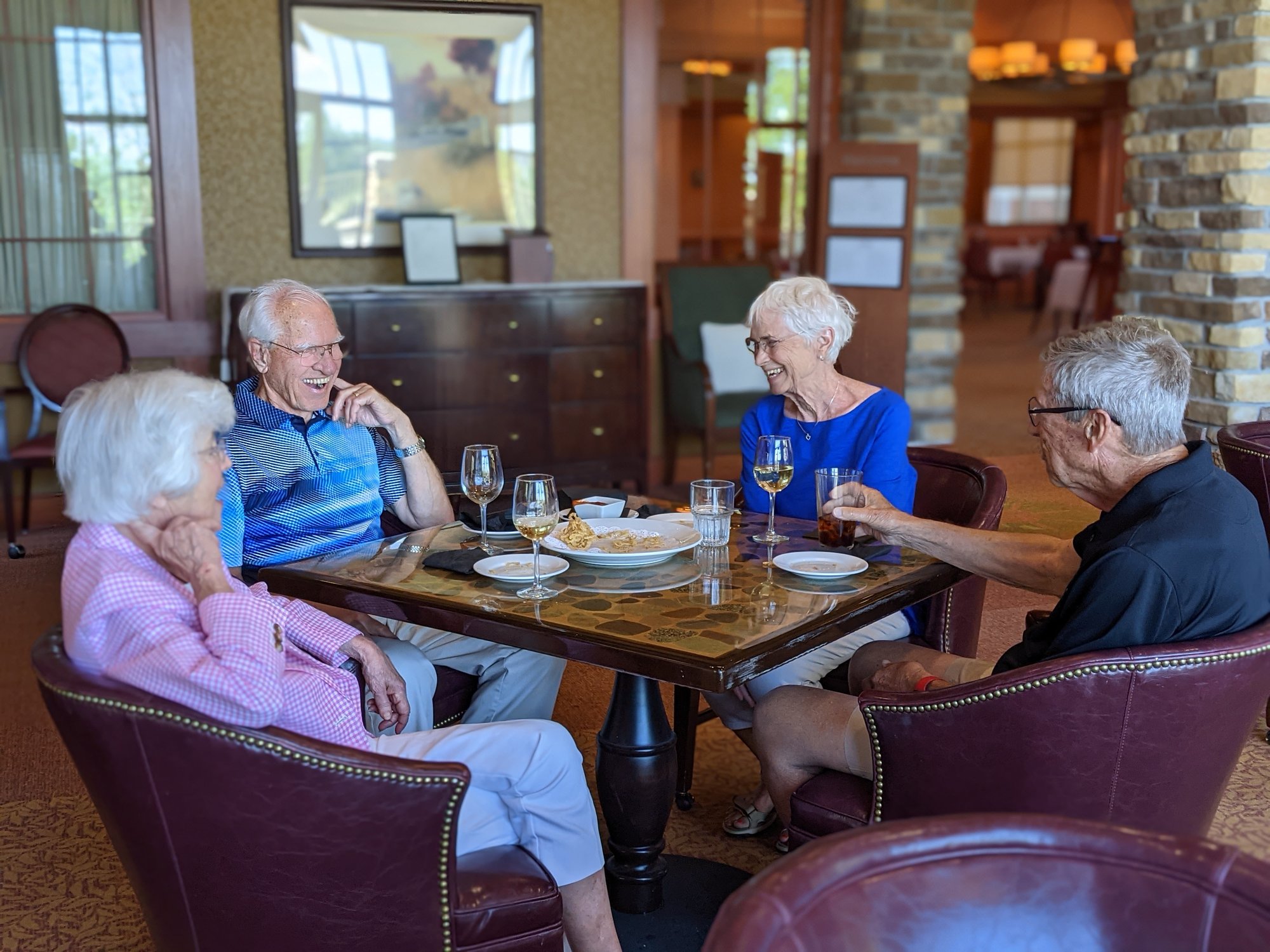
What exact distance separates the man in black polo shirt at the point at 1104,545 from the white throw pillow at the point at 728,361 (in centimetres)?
369

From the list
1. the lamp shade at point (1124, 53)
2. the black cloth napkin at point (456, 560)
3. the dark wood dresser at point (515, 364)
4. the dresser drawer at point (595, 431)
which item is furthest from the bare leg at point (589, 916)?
the lamp shade at point (1124, 53)

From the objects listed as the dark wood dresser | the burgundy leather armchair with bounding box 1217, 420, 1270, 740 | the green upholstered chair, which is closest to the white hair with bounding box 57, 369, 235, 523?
the burgundy leather armchair with bounding box 1217, 420, 1270, 740

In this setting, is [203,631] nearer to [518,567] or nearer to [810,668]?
[518,567]

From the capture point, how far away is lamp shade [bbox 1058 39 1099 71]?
12055mm

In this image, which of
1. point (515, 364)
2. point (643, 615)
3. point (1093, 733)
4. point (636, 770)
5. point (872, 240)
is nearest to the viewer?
point (1093, 733)

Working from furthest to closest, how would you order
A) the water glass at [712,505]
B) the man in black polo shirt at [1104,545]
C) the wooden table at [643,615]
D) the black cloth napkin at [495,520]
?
the black cloth napkin at [495,520]
the water glass at [712,505]
the wooden table at [643,615]
the man in black polo shirt at [1104,545]

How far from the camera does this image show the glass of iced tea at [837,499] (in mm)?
2383

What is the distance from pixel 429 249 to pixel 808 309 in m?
3.37

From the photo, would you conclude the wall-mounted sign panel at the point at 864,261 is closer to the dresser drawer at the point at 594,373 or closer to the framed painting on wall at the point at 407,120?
the dresser drawer at the point at 594,373

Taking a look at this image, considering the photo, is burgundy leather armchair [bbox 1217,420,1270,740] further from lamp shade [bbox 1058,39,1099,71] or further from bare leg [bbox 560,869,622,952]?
lamp shade [bbox 1058,39,1099,71]

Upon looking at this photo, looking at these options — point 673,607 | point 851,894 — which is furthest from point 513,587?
point 851,894

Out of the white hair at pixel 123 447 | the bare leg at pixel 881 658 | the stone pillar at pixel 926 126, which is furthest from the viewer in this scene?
the stone pillar at pixel 926 126

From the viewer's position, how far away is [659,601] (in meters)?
2.05

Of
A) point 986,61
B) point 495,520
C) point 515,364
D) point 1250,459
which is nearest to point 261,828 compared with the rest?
point 495,520
